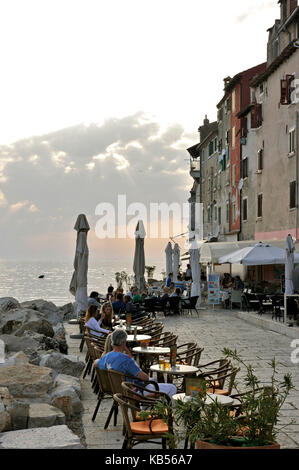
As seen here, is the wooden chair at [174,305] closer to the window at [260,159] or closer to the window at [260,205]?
the window at [260,205]

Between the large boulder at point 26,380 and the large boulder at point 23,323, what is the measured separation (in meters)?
6.07

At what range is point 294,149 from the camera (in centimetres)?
2636

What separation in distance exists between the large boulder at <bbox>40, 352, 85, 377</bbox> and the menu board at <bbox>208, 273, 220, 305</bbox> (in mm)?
15014

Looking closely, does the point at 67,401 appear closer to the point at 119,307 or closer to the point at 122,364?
the point at 122,364

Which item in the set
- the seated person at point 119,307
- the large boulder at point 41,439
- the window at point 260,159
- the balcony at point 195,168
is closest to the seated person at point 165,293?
the seated person at point 119,307

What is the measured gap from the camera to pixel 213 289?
24.7 m

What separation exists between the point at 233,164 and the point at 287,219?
1329 cm

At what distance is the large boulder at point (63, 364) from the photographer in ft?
32.3

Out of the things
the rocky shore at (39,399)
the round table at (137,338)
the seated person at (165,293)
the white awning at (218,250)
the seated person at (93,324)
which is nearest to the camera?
the rocky shore at (39,399)

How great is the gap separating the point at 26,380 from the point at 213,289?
17315 millimetres

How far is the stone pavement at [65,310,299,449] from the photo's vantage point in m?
6.91

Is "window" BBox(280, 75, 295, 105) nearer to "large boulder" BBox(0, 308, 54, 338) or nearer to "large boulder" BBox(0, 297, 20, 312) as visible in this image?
"large boulder" BBox(0, 297, 20, 312)
